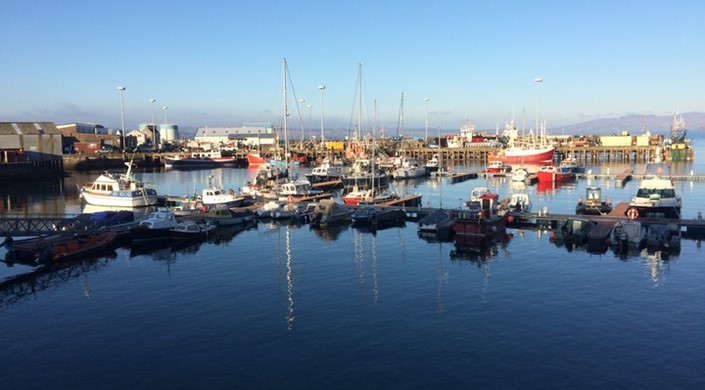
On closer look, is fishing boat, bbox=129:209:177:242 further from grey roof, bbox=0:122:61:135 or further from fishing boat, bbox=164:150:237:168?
fishing boat, bbox=164:150:237:168

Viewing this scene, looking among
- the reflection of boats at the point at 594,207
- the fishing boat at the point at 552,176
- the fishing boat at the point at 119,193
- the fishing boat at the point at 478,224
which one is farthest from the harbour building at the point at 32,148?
the reflection of boats at the point at 594,207

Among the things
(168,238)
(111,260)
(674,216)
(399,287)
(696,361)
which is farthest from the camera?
(674,216)

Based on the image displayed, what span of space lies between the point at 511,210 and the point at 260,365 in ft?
124

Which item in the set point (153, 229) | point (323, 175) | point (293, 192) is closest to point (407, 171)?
point (323, 175)

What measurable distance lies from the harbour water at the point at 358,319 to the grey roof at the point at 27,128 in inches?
3486

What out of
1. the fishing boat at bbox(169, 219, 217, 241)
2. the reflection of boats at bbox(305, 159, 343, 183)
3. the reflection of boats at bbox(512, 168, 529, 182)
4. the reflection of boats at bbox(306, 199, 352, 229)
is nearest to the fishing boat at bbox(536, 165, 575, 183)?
the reflection of boats at bbox(512, 168, 529, 182)

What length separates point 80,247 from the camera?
131 feet

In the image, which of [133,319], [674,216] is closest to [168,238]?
[133,319]

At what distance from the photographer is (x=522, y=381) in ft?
65.9

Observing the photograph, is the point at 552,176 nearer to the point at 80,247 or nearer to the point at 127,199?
the point at 127,199

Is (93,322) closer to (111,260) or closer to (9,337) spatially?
(9,337)

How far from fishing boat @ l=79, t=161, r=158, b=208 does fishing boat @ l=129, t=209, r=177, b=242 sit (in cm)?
2070

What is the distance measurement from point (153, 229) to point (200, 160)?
112 m

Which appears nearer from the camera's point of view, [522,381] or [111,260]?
[522,381]
